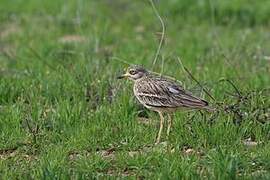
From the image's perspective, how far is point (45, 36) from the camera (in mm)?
11172

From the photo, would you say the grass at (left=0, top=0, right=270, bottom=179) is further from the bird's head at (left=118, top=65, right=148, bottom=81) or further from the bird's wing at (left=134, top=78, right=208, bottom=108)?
the bird's head at (left=118, top=65, right=148, bottom=81)

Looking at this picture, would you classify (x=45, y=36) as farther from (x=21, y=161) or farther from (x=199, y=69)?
(x=21, y=161)

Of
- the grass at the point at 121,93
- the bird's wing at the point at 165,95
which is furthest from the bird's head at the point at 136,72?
the grass at the point at 121,93

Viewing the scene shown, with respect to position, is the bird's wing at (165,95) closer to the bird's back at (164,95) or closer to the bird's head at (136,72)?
the bird's back at (164,95)

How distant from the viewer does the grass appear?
6.22 m

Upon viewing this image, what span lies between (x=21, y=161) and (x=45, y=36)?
16.1 ft

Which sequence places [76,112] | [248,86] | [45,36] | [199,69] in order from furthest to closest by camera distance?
[45,36], [199,69], [248,86], [76,112]

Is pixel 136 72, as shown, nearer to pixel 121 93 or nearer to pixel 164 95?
pixel 164 95

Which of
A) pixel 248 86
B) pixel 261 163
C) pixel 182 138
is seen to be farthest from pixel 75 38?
pixel 261 163

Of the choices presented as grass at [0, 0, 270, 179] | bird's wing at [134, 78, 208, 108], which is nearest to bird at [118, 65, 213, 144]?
bird's wing at [134, 78, 208, 108]

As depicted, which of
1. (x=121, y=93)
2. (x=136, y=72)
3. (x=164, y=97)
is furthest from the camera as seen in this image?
(x=121, y=93)

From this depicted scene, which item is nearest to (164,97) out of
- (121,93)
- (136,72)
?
(136,72)

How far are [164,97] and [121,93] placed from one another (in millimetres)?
1151

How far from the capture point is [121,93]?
7883 mm
